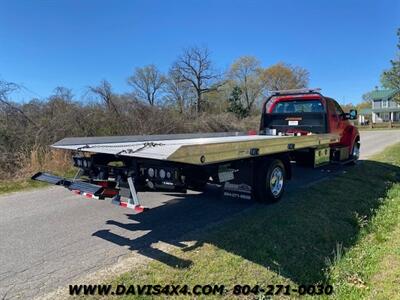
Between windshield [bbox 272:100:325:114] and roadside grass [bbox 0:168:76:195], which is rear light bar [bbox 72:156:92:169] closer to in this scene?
roadside grass [bbox 0:168:76:195]

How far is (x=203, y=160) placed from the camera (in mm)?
4086

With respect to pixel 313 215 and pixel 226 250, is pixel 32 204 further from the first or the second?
pixel 313 215

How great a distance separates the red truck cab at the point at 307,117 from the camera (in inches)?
372

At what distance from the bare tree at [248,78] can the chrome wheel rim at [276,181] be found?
49.7 meters

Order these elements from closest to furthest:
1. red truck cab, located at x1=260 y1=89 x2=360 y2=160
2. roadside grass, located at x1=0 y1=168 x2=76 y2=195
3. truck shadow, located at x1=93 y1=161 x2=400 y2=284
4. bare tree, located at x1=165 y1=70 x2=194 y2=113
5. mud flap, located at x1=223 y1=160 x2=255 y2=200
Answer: truck shadow, located at x1=93 y1=161 x2=400 y2=284, mud flap, located at x1=223 y1=160 x2=255 y2=200, roadside grass, located at x1=0 y1=168 x2=76 y2=195, red truck cab, located at x1=260 y1=89 x2=360 y2=160, bare tree, located at x1=165 y1=70 x2=194 y2=113

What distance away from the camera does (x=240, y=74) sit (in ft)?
199

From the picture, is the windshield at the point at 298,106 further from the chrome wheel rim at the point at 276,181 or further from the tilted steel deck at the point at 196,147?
the chrome wheel rim at the point at 276,181

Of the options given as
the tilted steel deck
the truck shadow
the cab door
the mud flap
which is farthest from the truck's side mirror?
the mud flap

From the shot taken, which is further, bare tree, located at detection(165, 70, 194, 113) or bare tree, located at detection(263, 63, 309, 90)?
bare tree, located at detection(263, 63, 309, 90)

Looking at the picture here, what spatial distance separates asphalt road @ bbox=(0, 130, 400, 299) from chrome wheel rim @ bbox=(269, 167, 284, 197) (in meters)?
0.57

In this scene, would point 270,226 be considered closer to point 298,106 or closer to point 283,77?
point 298,106

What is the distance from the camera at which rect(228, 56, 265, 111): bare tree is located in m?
57.7

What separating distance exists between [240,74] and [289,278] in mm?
58975

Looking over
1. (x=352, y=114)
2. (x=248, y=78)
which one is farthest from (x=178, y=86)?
(x=352, y=114)
